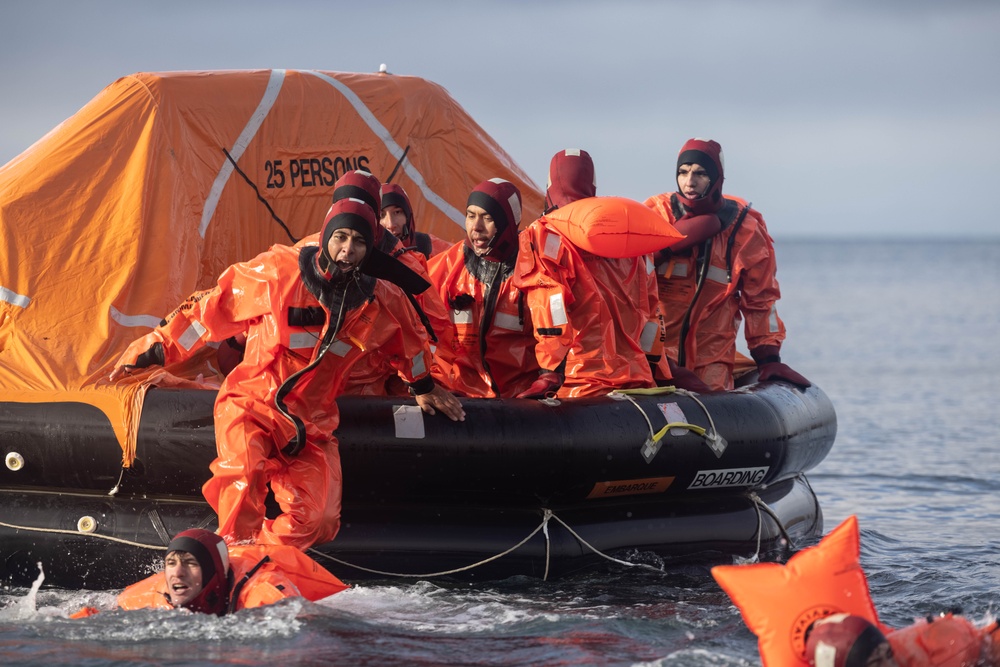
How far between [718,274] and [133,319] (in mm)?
3019

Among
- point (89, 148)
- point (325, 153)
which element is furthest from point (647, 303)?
point (89, 148)

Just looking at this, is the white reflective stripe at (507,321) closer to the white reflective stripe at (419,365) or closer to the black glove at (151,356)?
the white reflective stripe at (419,365)

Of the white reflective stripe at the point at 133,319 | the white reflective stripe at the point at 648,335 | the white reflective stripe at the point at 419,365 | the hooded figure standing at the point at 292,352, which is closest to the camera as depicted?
the hooded figure standing at the point at 292,352

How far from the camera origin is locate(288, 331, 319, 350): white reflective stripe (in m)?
5.56

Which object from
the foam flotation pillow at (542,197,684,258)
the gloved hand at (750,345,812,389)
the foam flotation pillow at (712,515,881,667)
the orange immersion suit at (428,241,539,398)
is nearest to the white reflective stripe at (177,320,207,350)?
the orange immersion suit at (428,241,539,398)

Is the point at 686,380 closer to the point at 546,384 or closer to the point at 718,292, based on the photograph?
the point at 718,292

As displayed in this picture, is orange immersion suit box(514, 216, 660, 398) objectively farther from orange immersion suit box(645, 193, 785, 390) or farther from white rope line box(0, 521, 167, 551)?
white rope line box(0, 521, 167, 551)

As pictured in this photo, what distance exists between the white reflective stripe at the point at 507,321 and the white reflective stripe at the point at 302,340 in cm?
130

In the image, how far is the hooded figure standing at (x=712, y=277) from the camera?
7461 mm

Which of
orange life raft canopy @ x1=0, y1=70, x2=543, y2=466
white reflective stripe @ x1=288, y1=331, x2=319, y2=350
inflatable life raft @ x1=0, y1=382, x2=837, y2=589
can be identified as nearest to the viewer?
white reflective stripe @ x1=288, y1=331, x2=319, y2=350

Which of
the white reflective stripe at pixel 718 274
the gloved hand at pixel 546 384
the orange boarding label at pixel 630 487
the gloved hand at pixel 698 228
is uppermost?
the gloved hand at pixel 698 228

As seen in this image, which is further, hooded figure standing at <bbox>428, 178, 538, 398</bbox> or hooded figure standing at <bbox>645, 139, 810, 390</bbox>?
hooded figure standing at <bbox>645, 139, 810, 390</bbox>

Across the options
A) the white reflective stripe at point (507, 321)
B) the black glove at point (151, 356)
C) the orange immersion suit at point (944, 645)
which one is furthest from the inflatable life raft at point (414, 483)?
the orange immersion suit at point (944, 645)

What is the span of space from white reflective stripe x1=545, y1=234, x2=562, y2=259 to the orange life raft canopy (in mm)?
1759
